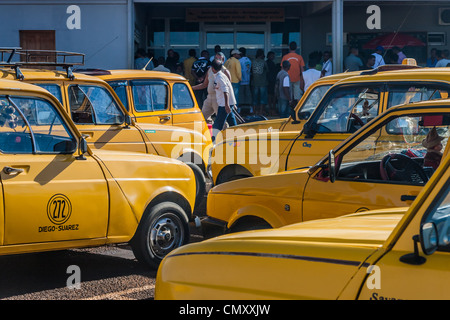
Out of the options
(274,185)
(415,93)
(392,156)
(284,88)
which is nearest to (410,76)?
(415,93)

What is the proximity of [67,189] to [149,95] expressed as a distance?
17.7 ft

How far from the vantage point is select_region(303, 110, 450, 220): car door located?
5.61 meters

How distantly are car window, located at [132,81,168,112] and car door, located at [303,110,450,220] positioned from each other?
5951mm

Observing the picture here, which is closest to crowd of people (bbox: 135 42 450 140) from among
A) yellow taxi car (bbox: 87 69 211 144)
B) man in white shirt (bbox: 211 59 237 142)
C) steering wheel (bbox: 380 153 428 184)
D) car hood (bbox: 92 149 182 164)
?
man in white shirt (bbox: 211 59 237 142)

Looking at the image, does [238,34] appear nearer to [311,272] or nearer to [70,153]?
[70,153]

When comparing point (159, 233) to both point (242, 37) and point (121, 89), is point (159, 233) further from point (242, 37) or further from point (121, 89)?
point (242, 37)

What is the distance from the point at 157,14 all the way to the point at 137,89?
14.9m

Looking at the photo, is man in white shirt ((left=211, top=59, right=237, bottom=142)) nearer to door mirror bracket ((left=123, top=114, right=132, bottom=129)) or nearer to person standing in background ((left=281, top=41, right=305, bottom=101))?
door mirror bracket ((left=123, top=114, right=132, bottom=129))

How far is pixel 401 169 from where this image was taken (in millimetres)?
5773

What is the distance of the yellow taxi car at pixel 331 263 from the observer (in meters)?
2.77

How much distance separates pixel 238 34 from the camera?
1022 inches
